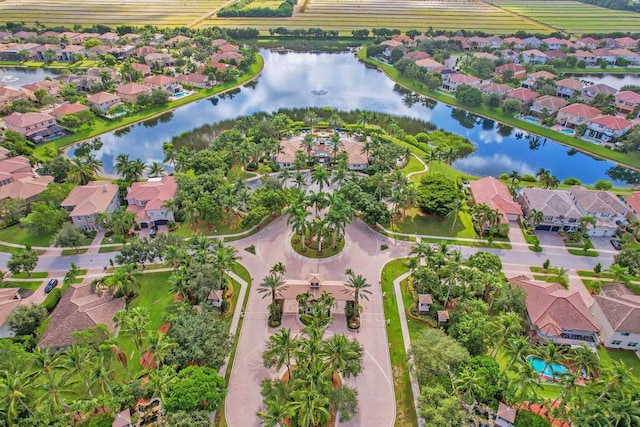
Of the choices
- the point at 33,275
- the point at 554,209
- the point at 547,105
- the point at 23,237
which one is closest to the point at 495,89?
the point at 547,105

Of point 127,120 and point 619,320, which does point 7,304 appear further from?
point 619,320

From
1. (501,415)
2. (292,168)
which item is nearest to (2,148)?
(292,168)

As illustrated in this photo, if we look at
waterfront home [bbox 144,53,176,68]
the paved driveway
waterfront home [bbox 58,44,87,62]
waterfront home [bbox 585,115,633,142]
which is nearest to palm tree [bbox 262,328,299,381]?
the paved driveway

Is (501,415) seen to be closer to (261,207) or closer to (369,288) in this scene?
(369,288)

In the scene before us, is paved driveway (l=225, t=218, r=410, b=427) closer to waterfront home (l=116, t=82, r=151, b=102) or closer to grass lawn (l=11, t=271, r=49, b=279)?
grass lawn (l=11, t=271, r=49, b=279)

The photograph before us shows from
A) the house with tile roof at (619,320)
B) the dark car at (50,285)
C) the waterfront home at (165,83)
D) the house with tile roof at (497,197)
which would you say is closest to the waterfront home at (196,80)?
the waterfront home at (165,83)

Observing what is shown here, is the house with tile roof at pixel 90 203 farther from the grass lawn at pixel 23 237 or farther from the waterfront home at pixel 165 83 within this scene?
the waterfront home at pixel 165 83
